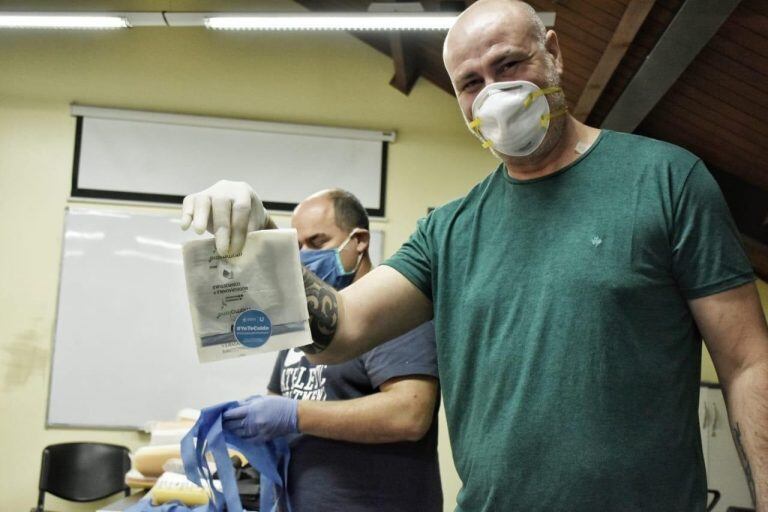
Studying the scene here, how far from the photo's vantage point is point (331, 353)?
119 cm

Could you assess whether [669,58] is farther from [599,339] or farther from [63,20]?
[63,20]

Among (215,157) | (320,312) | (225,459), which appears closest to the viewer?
(320,312)

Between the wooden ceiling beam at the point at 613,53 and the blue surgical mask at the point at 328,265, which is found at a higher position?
the wooden ceiling beam at the point at 613,53

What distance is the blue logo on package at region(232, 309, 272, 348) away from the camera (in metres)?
1.01

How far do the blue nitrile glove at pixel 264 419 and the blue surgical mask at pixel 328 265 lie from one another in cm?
35

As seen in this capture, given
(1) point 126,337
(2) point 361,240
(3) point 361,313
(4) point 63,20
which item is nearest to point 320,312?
(3) point 361,313

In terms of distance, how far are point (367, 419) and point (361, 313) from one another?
0.45 m

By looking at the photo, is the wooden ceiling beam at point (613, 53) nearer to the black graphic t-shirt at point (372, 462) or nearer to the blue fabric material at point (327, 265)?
the blue fabric material at point (327, 265)

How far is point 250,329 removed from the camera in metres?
1.01

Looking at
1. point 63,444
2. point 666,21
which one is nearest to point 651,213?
point 666,21

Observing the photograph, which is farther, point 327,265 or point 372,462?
point 327,265

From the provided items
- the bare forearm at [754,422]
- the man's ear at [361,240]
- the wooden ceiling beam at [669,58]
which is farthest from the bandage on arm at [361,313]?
the wooden ceiling beam at [669,58]

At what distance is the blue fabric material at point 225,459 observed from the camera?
1.49 metres

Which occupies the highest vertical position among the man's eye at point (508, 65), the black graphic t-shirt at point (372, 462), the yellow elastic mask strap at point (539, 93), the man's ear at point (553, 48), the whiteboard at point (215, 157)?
the whiteboard at point (215, 157)
